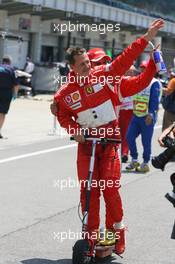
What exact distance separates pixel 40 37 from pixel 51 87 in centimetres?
515

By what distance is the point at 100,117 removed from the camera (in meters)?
6.37

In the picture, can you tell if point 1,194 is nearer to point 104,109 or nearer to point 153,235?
point 153,235

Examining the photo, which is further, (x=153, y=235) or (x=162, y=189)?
(x=162, y=189)

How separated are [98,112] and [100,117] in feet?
0.16

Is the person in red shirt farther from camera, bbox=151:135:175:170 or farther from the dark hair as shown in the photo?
camera, bbox=151:135:175:170

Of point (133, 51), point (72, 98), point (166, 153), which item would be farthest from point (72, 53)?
point (166, 153)

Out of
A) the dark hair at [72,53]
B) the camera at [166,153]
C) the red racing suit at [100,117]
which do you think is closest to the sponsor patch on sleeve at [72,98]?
the red racing suit at [100,117]

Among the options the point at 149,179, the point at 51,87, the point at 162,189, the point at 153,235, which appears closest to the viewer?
the point at 153,235

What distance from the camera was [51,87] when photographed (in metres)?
32.4

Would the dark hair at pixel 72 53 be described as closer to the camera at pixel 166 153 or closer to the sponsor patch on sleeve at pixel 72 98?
the sponsor patch on sleeve at pixel 72 98

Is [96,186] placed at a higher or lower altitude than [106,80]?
lower

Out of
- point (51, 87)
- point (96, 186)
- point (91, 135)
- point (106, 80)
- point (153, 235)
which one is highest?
point (106, 80)

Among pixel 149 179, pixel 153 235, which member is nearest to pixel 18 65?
pixel 149 179

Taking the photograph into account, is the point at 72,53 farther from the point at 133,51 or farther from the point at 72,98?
the point at 133,51
